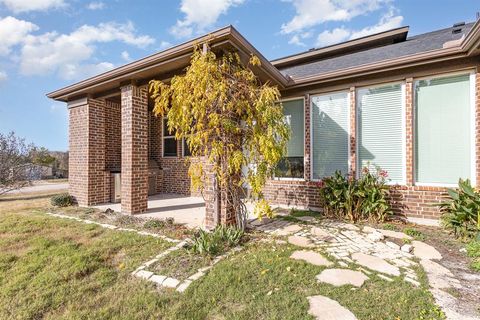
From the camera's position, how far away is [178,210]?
6.15m

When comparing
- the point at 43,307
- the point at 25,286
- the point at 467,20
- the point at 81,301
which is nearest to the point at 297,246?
the point at 81,301

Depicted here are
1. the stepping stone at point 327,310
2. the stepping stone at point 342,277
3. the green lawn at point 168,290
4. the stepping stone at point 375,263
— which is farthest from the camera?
the stepping stone at point 375,263

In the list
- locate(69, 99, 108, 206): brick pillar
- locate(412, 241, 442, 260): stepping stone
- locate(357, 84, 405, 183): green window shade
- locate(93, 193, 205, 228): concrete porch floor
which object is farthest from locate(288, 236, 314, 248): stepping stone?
locate(69, 99, 108, 206): brick pillar

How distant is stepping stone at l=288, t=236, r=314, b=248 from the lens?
3.72 metres

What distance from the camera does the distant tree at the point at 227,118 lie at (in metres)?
3.56

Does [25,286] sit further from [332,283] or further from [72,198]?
[72,198]

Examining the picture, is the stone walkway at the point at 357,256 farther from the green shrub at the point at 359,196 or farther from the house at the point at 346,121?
the house at the point at 346,121

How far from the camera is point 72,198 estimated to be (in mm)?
7035

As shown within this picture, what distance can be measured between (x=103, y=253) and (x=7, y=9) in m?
7.29

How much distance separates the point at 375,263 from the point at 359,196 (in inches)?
89.6

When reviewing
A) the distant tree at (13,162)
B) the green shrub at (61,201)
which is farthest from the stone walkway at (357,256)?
the distant tree at (13,162)

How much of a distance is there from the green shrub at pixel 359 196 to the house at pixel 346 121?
1.24 ft

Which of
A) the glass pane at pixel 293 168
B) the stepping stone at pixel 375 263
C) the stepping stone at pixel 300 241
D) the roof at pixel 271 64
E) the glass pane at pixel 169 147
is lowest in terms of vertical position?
the stepping stone at pixel 375 263

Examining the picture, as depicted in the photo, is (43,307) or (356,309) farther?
(43,307)
